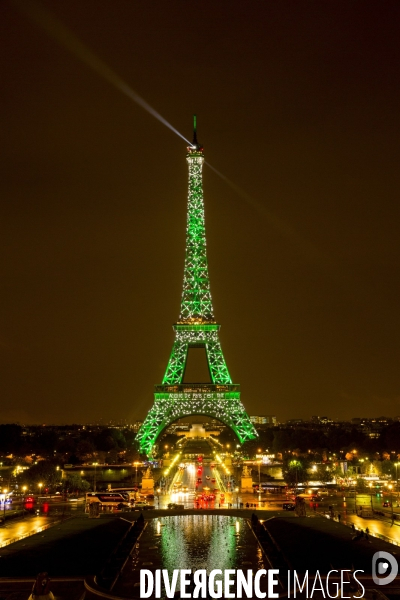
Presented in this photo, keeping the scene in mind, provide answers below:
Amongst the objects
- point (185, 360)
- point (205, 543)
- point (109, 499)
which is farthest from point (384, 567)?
point (185, 360)

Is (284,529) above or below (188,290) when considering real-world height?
below

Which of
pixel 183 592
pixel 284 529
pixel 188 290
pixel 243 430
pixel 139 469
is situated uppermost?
pixel 188 290

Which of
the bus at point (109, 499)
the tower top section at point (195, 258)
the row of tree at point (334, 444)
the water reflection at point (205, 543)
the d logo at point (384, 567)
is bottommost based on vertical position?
the d logo at point (384, 567)

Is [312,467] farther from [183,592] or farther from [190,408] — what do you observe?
[183,592]

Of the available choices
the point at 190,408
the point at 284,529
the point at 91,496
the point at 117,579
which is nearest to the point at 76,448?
the point at 190,408

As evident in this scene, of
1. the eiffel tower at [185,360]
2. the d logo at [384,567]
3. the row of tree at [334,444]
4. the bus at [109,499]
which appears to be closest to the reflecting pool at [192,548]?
the d logo at [384,567]

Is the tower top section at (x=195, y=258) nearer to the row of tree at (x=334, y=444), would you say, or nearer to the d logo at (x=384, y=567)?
the row of tree at (x=334, y=444)

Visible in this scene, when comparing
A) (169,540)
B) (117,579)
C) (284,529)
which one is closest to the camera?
(117,579)

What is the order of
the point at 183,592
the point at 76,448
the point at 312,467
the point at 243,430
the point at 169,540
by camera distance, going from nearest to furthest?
the point at 183,592 → the point at 169,540 → the point at 312,467 → the point at 243,430 → the point at 76,448
